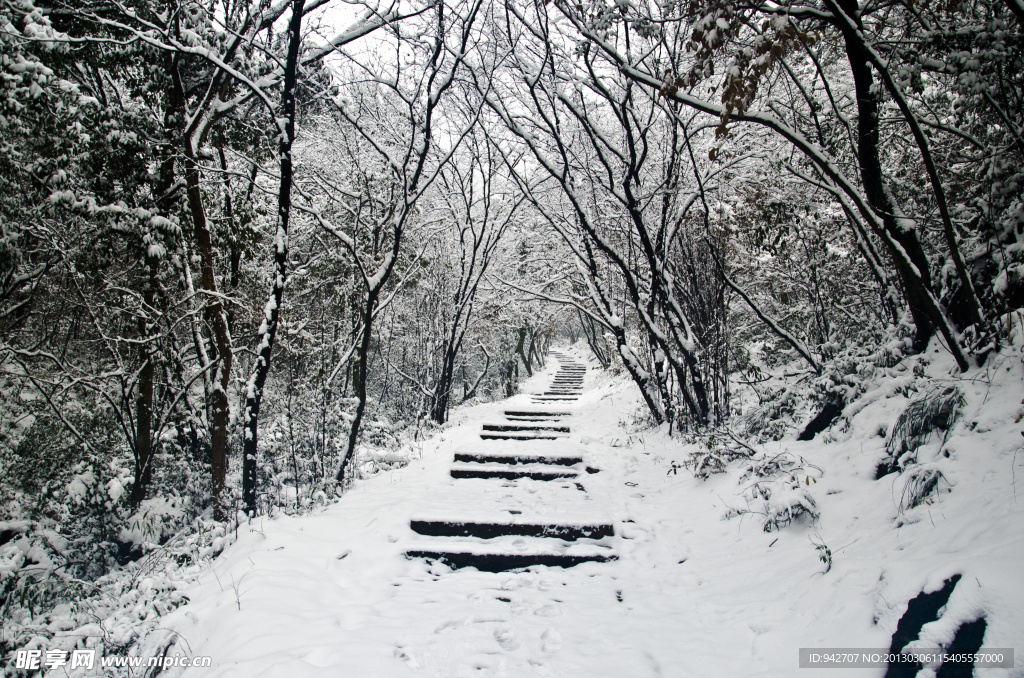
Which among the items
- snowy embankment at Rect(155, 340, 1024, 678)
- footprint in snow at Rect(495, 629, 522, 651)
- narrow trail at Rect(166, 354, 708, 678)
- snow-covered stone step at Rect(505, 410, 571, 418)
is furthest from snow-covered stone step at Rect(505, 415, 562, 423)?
footprint in snow at Rect(495, 629, 522, 651)

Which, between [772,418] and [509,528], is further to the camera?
[772,418]

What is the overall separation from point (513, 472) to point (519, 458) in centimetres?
35

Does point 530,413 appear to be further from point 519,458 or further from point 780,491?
point 780,491

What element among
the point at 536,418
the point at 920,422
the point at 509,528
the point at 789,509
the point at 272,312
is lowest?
the point at 509,528

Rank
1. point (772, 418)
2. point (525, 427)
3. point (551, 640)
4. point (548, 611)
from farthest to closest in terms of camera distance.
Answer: point (525, 427) → point (772, 418) → point (548, 611) → point (551, 640)

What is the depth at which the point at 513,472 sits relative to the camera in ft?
17.9

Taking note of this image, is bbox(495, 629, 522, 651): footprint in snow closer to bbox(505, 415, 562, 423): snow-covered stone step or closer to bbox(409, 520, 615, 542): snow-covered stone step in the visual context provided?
bbox(409, 520, 615, 542): snow-covered stone step

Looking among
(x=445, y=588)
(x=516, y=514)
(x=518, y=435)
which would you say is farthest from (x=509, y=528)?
(x=518, y=435)

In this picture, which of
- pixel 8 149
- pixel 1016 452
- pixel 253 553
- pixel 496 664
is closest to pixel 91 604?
pixel 253 553

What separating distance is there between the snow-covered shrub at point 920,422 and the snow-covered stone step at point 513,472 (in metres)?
3.08

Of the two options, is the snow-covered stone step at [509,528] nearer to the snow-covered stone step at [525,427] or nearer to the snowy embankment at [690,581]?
the snowy embankment at [690,581]

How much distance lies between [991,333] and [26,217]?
9.81m

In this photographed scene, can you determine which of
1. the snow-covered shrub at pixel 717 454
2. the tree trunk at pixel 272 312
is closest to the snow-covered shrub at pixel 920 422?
the snow-covered shrub at pixel 717 454

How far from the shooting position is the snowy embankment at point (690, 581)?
2.02m
